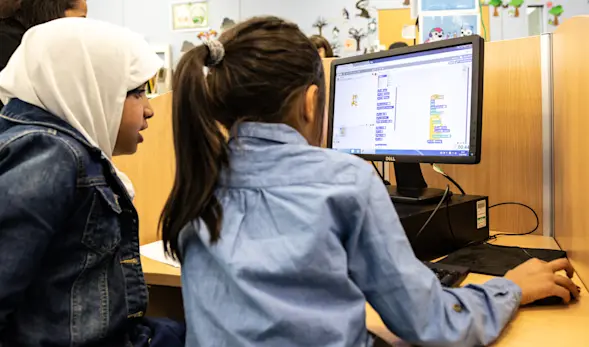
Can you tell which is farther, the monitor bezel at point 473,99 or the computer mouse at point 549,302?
the monitor bezel at point 473,99

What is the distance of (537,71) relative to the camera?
1.31 meters

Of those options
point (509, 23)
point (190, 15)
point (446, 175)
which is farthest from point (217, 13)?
point (446, 175)

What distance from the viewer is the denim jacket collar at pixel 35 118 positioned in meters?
0.82

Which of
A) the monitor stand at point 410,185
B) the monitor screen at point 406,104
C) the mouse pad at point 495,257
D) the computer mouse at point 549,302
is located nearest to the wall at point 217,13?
the monitor screen at point 406,104

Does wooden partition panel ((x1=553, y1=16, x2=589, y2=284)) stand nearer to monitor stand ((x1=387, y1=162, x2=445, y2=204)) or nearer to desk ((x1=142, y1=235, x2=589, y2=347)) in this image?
desk ((x1=142, y1=235, x2=589, y2=347))

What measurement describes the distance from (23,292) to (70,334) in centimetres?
10

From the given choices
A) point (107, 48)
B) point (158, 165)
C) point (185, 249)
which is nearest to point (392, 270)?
point (185, 249)

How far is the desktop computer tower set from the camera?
1.08 meters

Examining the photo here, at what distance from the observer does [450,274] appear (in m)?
0.89

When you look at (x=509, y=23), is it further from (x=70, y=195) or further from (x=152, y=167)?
(x=70, y=195)

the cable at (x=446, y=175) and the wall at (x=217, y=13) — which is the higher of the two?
the wall at (x=217, y=13)

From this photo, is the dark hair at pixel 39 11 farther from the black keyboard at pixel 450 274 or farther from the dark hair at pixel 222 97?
the black keyboard at pixel 450 274

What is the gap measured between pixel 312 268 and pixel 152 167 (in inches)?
40.9

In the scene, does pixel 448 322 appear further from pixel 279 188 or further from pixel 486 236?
pixel 486 236
